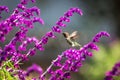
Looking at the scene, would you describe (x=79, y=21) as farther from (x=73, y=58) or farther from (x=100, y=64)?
(x=73, y=58)

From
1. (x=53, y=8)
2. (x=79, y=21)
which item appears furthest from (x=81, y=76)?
(x=53, y=8)

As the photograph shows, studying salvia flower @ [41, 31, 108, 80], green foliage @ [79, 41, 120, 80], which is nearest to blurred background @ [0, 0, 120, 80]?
green foliage @ [79, 41, 120, 80]

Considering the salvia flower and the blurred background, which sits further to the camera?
the blurred background

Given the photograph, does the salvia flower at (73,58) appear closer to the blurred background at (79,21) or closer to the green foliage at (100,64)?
the green foliage at (100,64)

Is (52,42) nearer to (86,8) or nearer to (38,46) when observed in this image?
(86,8)

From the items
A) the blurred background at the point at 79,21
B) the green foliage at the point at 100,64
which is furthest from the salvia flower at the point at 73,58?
the blurred background at the point at 79,21

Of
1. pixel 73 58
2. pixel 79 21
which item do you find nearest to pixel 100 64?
pixel 73 58

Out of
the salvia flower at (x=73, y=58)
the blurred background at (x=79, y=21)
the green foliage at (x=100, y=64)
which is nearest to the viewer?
the salvia flower at (x=73, y=58)

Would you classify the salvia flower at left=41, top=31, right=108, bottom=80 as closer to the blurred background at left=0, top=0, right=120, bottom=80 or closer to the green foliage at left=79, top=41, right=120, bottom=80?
the green foliage at left=79, top=41, right=120, bottom=80
